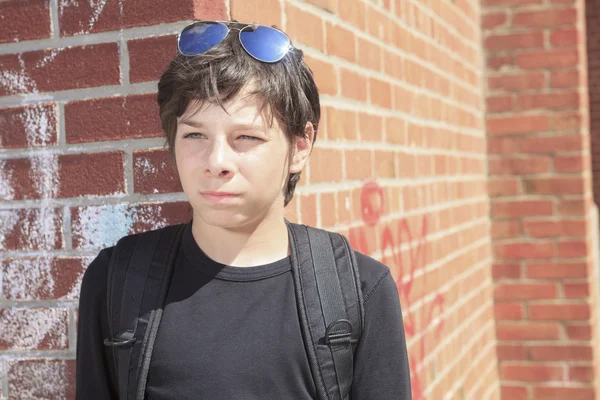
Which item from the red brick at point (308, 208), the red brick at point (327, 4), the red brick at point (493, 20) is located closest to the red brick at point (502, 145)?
the red brick at point (493, 20)

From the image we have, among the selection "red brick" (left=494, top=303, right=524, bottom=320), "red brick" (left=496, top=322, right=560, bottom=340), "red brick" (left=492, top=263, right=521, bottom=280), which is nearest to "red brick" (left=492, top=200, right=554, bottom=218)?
"red brick" (left=492, top=263, right=521, bottom=280)

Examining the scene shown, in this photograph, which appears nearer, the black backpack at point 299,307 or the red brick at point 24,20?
the black backpack at point 299,307

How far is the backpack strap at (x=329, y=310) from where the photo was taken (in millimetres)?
1528

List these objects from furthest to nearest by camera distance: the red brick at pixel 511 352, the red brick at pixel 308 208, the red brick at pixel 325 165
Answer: the red brick at pixel 511 352 < the red brick at pixel 325 165 < the red brick at pixel 308 208

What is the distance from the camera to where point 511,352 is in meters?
4.47

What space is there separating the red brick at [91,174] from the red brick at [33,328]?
0.31m

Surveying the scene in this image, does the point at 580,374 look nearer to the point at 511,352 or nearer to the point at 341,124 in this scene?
the point at 511,352

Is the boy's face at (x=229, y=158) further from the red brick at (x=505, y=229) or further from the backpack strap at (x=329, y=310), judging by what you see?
the red brick at (x=505, y=229)

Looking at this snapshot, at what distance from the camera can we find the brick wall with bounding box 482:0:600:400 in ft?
14.3

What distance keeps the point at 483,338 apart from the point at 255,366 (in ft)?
9.80

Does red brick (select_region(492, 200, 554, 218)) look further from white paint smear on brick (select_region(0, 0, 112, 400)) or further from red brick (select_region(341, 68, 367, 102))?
white paint smear on brick (select_region(0, 0, 112, 400))

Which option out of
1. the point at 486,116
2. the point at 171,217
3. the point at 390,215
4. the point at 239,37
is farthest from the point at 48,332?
the point at 486,116

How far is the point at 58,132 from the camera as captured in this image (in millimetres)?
1966

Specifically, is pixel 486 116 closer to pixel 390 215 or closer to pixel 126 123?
pixel 390 215
